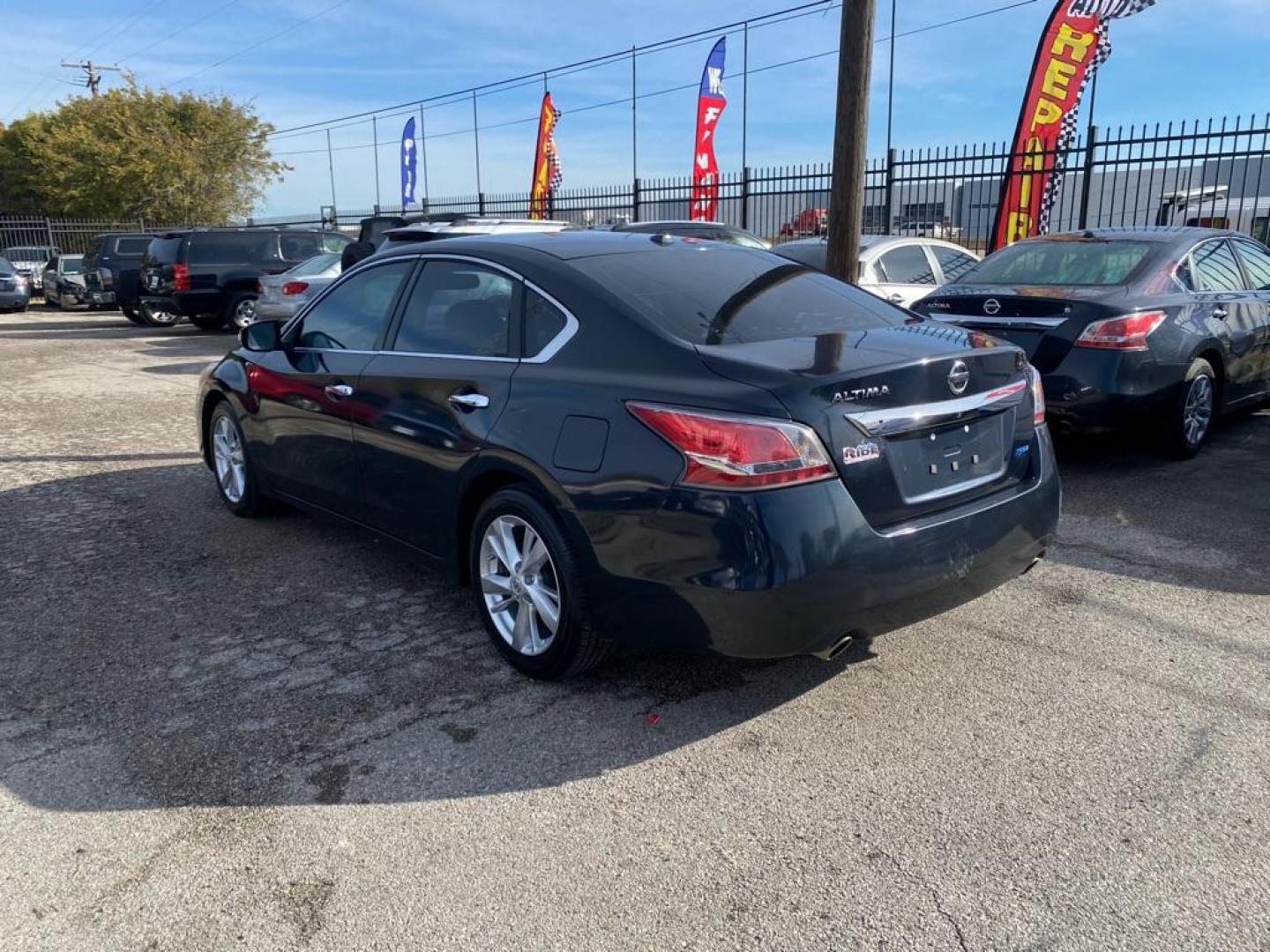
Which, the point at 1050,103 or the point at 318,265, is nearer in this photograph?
the point at 1050,103

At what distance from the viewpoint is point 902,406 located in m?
3.12

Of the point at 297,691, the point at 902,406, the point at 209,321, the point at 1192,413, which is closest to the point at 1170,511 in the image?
the point at 1192,413

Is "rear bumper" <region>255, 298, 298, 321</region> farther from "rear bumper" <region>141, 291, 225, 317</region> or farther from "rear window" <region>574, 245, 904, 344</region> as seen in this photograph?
"rear window" <region>574, 245, 904, 344</region>

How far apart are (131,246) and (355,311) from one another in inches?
853

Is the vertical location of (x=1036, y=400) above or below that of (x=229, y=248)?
below

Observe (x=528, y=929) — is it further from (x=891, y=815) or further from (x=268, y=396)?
(x=268, y=396)

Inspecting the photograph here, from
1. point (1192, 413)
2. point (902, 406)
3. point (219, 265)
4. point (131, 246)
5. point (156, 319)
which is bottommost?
point (156, 319)

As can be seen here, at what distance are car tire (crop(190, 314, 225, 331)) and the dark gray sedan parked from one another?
48.7 feet

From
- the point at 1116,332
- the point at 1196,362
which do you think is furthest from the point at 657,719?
the point at 1196,362

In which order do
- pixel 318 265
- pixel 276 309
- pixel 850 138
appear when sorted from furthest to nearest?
pixel 318 265 < pixel 276 309 < pixel 850 138

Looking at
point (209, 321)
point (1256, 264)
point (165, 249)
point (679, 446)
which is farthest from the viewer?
point (209, 321)

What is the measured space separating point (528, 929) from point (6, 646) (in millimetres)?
2883

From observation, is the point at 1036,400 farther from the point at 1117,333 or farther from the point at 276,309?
the point at 276,309

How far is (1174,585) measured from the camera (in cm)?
453
